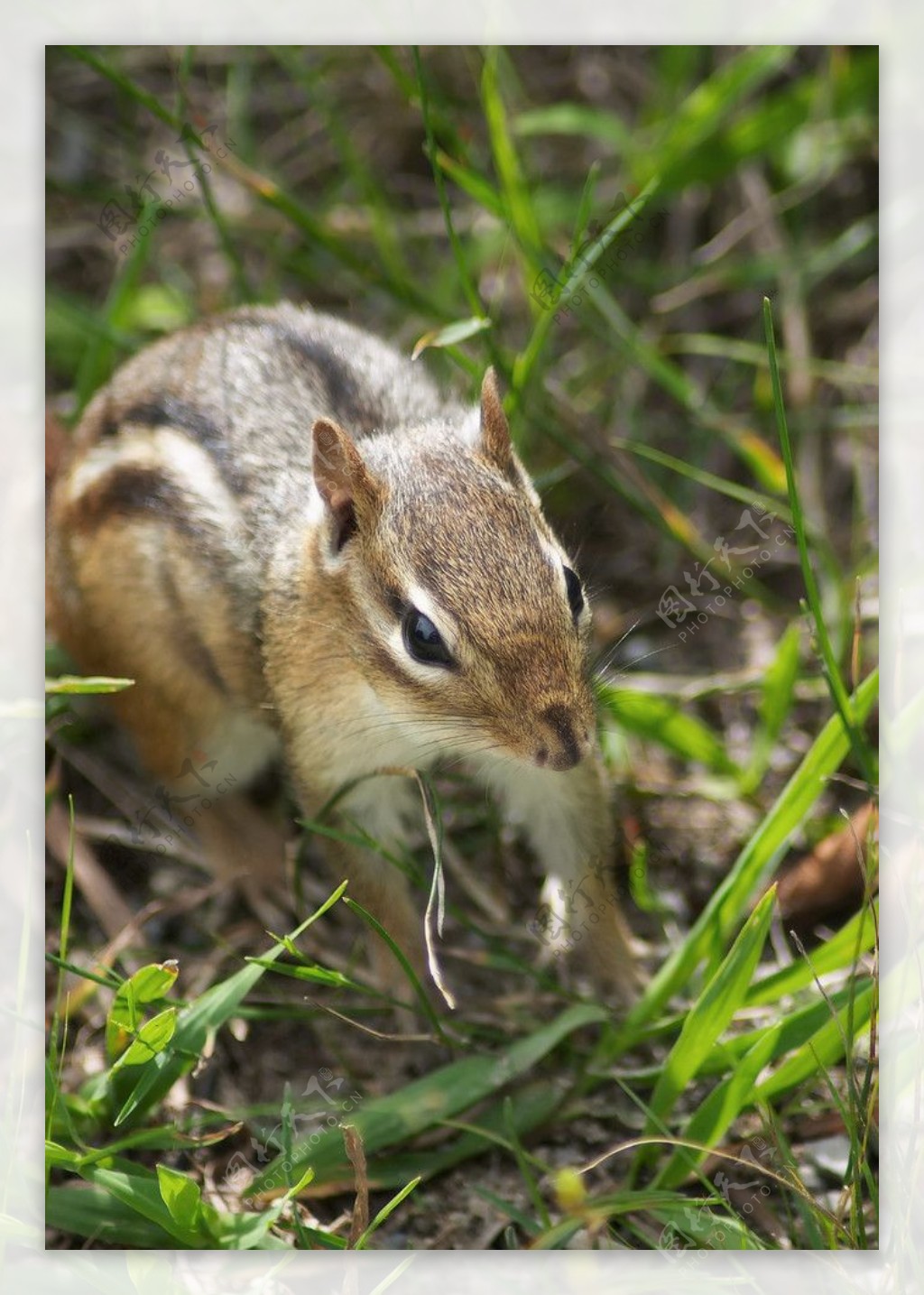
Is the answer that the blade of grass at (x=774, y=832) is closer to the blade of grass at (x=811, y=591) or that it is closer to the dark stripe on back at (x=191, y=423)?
the blade of grass at (x=811, y=591)

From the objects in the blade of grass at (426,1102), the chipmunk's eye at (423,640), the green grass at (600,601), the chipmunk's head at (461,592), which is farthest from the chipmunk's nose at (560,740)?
the blade of grass at (426,1102)

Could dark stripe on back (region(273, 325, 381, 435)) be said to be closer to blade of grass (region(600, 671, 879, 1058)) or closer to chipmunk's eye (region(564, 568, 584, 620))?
chipmunk's eye (region(564, 568, 584, 620))

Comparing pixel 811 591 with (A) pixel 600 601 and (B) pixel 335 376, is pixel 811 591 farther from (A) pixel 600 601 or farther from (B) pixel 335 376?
(B) pixel 335 376

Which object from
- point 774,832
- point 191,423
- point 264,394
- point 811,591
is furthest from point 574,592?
point 191,423

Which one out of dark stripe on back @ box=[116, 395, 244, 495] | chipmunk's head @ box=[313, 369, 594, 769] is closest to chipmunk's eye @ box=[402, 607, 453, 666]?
A: chipmunk's head @ box=[313, 369, 594, 769]

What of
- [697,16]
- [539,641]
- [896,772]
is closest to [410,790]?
[539,641]

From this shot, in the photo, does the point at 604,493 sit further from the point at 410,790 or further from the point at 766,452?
the point at 410,790

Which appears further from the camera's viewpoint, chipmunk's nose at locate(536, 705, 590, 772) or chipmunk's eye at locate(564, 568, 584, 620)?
chipmunk's eye at locate(564, 568, 584, 620)
